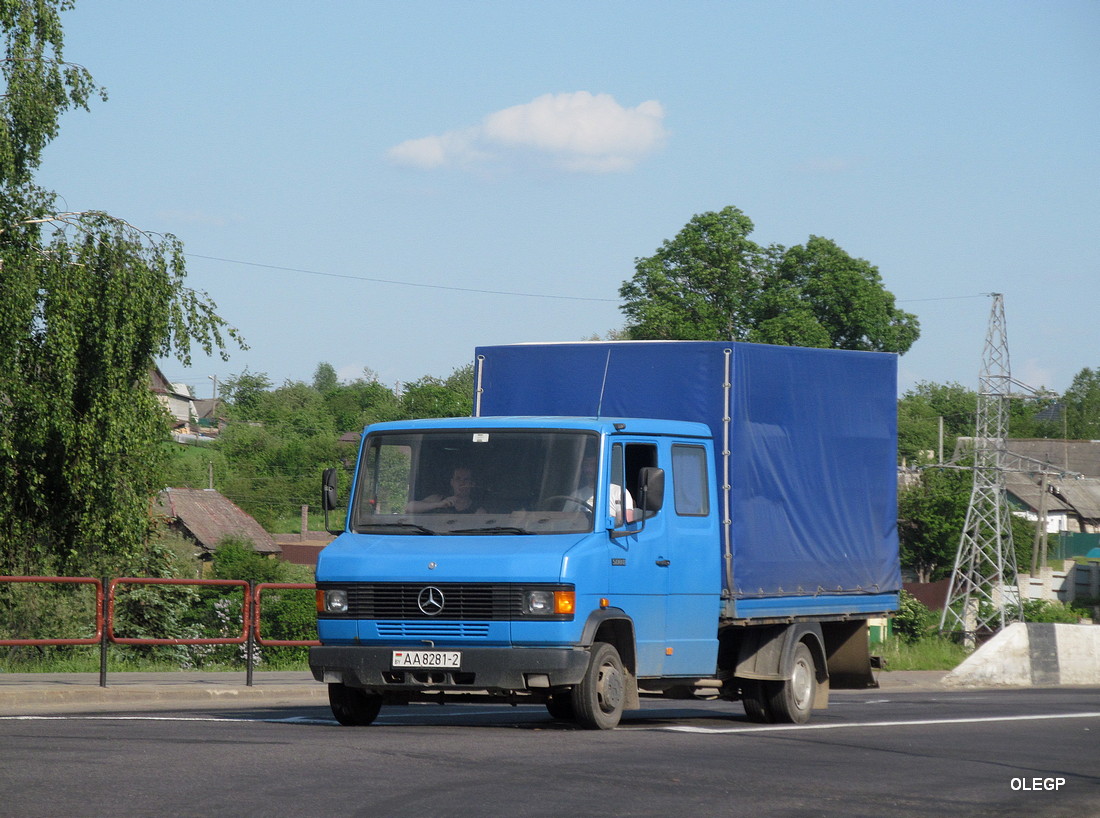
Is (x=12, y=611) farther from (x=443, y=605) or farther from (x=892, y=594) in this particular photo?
(x=892, y=594)

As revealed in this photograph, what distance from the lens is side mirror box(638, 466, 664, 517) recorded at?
11211mm

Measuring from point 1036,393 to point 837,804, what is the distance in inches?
1988

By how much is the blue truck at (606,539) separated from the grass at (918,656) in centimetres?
1966

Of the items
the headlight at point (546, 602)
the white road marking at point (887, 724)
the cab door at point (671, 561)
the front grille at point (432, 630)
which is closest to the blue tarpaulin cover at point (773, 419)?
the cab door at point (671, 561)

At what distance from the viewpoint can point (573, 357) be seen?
13.3 meters

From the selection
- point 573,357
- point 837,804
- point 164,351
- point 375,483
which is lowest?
point 837,804

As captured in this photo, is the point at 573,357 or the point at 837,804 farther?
the point at 573,357

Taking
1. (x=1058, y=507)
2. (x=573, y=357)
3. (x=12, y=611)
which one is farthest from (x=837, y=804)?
(x=1058, y=507)

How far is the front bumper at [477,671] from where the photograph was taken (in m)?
10.9

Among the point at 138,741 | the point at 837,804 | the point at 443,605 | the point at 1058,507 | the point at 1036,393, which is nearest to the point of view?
the point at 837,804

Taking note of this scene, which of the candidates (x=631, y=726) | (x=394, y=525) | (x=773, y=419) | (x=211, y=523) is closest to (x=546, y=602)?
(x=394, y=525)

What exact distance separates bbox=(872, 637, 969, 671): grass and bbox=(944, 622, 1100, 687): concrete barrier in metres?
4.38

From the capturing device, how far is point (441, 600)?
1109 cm

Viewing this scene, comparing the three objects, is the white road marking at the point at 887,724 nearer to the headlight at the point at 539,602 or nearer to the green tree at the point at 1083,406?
the headlight at the point at 539,602
